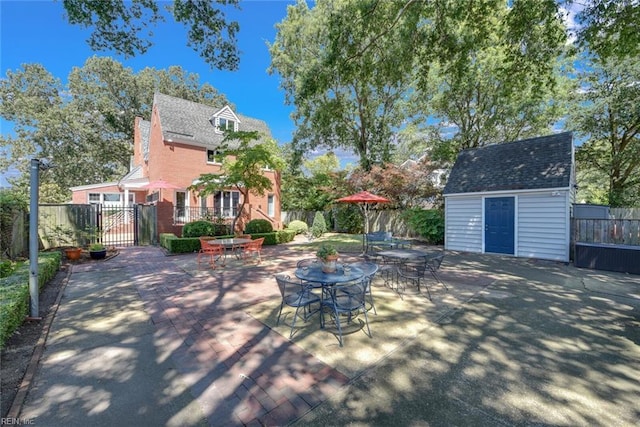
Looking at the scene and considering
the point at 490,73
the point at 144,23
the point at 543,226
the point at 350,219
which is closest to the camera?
the point at 144,23

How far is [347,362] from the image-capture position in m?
3.49

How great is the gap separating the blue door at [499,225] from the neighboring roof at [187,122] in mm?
12608

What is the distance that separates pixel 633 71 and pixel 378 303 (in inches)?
792

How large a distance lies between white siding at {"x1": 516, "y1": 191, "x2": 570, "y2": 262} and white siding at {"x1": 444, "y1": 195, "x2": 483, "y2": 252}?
150 centimetres

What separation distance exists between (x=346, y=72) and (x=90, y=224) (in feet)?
43.2

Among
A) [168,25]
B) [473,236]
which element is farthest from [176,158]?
[473,236]

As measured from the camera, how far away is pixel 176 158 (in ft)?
53.5

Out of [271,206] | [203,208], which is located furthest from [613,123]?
[203,208]

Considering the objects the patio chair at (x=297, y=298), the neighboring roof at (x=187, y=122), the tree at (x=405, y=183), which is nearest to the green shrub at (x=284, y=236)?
the neighboring roof at (x=187, y=122)

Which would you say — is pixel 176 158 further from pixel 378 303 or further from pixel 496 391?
pixel 496 391

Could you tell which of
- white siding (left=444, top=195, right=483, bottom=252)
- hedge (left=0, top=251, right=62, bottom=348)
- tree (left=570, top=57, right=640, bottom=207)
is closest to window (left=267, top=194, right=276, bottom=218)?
white siding (left=444, top=195, right=483, bottom=252)

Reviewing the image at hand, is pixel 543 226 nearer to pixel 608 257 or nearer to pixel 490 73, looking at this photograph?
pixel 608 257

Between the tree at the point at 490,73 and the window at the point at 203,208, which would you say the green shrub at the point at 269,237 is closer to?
the window at the point at 203,208

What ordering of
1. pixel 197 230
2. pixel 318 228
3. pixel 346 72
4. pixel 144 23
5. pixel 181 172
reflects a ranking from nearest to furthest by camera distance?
pixel 144 23, pixel 346 72, pixel 197 230, pixel 181 172, pixel 318 228
